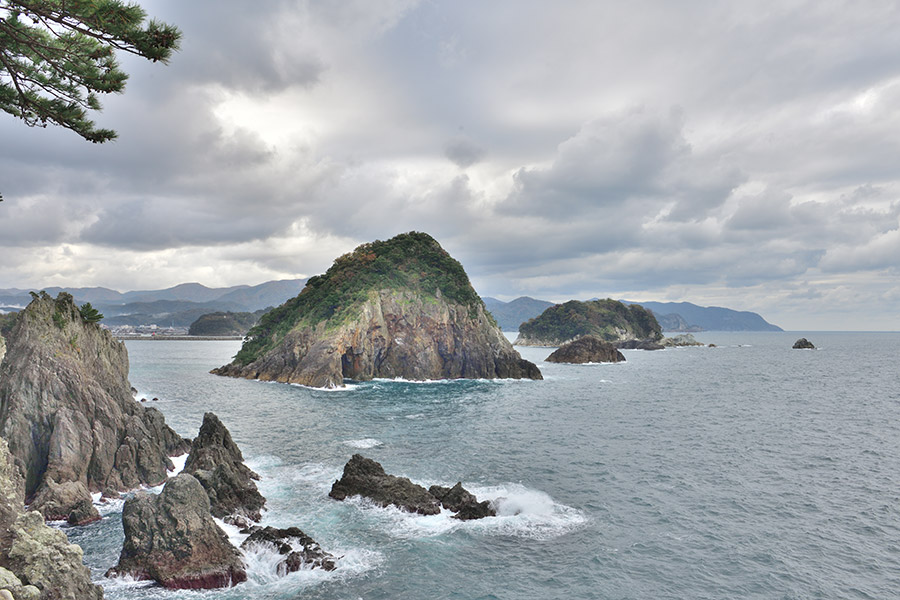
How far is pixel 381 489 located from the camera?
95.5 ft

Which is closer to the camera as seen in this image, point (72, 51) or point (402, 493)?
point (72, 51)

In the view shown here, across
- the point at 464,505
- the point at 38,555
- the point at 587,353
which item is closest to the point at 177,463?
the point at 464,505

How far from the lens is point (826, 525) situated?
26.9 meters

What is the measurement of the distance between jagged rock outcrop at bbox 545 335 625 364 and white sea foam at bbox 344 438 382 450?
110 metres

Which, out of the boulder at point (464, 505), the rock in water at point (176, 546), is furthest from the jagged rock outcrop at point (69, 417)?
the boulder at point (464, 505)

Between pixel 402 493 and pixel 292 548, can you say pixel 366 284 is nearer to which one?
pixel 402 493

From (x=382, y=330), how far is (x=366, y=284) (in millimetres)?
12740

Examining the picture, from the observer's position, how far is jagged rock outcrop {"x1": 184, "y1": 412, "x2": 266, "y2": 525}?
25844 mm

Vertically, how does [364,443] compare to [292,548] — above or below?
below

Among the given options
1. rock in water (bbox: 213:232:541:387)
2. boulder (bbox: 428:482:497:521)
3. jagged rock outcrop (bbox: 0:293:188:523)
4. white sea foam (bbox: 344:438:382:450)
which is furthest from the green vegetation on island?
boulder (bbox: 428:482:497:521)

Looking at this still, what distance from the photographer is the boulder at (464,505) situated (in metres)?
27.0

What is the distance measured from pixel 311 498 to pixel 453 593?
13.9 meters

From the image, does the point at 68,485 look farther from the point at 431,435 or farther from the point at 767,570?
the point at 767,570

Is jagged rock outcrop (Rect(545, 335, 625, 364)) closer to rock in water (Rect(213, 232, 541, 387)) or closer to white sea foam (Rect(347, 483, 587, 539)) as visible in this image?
rock in water (Rect(213, 232, 541, 387))
